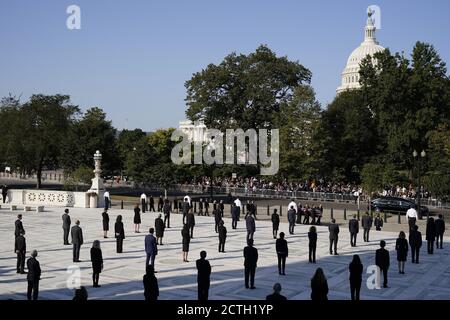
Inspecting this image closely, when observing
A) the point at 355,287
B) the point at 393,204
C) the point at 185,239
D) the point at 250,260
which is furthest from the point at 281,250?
the point at 393,204

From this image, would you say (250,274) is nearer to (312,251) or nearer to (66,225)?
(312,251)

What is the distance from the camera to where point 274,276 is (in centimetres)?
1814

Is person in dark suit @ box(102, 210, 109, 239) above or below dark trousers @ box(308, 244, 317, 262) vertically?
above

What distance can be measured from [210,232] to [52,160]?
49.4 metres

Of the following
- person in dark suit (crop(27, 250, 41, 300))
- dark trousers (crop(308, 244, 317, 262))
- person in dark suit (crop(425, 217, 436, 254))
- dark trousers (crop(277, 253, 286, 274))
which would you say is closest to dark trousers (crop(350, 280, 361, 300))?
dark trousers (crop(277, 253, 286, 274))

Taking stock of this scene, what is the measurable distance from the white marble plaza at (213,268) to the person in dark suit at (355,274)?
845 millimetres

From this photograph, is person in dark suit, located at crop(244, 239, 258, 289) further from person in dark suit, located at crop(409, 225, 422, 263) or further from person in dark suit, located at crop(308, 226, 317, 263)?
person in dark suit, located at crop(409, 225, 422, 263)

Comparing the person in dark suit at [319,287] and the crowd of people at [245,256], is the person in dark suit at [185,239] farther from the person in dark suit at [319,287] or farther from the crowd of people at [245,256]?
the person in dark suit at [319,287]

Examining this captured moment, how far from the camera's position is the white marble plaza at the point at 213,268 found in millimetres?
15852

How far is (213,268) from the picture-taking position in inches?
756

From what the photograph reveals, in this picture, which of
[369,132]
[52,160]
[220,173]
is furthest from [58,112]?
[369,132]

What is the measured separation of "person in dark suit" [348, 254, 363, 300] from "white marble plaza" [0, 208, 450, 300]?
845 mm

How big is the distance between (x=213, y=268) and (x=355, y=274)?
19.7ft

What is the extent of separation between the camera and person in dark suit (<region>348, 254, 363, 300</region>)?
1443cm
